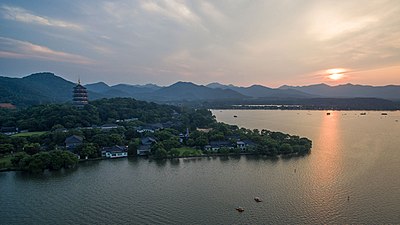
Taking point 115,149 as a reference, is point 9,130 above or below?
above

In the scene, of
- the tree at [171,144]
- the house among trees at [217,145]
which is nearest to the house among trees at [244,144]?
the house among trees at [217,145]

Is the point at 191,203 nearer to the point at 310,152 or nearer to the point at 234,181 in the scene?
the point at 234,181

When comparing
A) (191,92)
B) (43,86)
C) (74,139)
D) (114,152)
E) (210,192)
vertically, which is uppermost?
(191,92)

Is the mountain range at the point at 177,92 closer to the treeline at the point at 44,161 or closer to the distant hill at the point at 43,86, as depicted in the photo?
the distant hill at the point at 43,86

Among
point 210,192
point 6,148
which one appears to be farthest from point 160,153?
point 6,148

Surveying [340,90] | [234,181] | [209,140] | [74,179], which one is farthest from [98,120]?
[340,90]

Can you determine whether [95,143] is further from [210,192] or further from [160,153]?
[210,192]
